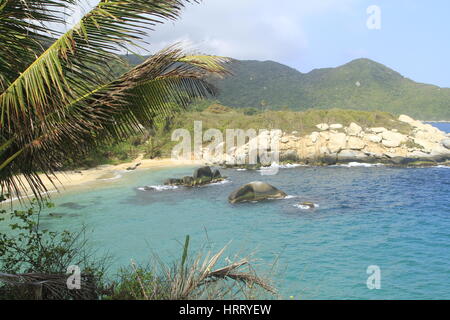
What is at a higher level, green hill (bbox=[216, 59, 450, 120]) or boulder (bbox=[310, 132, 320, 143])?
green hill (bbox=[216, 59, 450, 120])

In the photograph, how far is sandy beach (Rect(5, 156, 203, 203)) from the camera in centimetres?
2545

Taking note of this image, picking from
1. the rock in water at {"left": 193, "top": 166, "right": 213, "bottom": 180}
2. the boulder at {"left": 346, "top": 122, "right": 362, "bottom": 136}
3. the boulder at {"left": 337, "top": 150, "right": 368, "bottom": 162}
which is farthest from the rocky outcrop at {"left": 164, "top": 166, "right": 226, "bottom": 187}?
Answer: the boulder at {"left": 346, "top": 122, "right": 362, "bottom": 136}

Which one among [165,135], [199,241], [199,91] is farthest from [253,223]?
[165,135]

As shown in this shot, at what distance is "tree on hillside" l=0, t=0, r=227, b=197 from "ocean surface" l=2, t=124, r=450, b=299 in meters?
2.26

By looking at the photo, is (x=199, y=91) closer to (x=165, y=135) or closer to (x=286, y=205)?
(x=286, y=205)

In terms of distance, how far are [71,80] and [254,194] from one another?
1735 cm

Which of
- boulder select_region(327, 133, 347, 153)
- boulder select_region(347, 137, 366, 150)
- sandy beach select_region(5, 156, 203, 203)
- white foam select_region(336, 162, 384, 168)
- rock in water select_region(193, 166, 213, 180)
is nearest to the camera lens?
sandy beach select_region(5, 156, 203, 203)

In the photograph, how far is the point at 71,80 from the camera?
3832mm

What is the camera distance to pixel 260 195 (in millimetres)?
20641

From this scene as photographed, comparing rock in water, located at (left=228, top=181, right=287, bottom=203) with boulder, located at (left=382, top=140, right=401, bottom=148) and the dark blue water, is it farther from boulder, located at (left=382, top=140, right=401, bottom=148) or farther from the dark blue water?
boulder, located at (left=382, top=140, right=401, bottom=148)

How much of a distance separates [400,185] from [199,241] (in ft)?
60.1
